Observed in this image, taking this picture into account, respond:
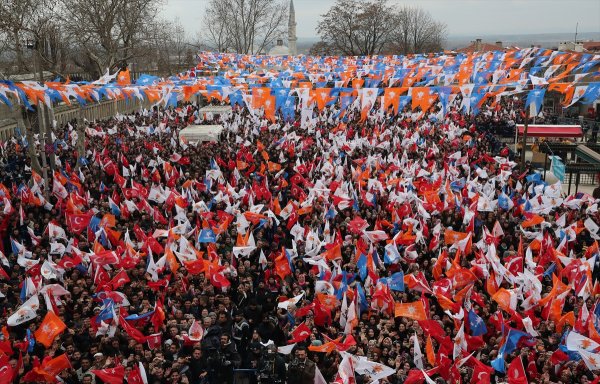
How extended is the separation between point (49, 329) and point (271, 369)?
3.30m

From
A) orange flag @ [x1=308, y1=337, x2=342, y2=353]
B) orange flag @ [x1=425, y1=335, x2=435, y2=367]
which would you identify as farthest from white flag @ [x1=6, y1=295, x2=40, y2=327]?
orange flag @ [x1=425, y1=335, x2=435, y2=367]

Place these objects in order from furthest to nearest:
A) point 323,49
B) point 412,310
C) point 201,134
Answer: point 323,49
point 201,134
point 412,310

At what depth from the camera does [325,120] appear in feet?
89.4

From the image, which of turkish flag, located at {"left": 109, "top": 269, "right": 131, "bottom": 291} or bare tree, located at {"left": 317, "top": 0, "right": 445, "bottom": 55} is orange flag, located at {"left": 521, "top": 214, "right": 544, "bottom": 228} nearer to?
turkish flag, located at {"left": 109, "top": 269, "right": 131, "bottom": 291}

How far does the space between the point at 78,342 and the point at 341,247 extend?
17.9 ft

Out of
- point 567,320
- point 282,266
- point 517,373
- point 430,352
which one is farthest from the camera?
point 282,266

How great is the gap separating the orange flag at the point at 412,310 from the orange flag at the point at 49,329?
504 centimetres

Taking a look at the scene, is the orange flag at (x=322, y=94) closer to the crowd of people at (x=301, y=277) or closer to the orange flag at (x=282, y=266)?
the crowd of people at (x=301, y=277)

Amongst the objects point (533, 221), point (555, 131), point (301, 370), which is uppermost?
point (555, 131)

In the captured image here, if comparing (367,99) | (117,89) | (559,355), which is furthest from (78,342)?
(367,99)

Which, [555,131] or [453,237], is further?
[555,131]

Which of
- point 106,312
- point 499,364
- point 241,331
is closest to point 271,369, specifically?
point 241,331

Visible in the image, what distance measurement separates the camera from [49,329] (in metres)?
8.34

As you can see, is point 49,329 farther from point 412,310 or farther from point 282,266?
point 412,310
